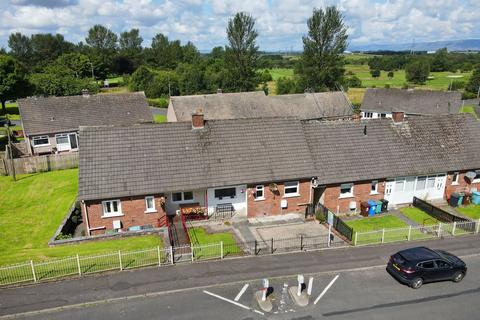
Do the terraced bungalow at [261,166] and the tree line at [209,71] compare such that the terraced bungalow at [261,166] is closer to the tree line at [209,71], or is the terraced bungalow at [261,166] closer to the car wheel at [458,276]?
the car wheel at [458,276]

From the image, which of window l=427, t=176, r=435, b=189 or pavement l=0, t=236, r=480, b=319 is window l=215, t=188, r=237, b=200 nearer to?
pavement l=0, t=236, r=480, b=319

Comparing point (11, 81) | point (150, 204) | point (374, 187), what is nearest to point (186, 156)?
point (150, 204)

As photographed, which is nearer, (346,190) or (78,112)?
(346,190)

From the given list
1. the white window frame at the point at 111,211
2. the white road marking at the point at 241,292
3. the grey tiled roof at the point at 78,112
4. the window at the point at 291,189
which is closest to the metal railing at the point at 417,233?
the window at the point at 291,189

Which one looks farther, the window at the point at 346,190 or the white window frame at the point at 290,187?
the window at the point at 346,190

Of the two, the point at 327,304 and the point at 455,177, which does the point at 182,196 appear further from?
the point at 455,177

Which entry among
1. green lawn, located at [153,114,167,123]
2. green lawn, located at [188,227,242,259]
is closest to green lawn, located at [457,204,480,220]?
green lawn, located at [188,227,242,259]

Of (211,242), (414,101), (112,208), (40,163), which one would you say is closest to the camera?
(211,242)
